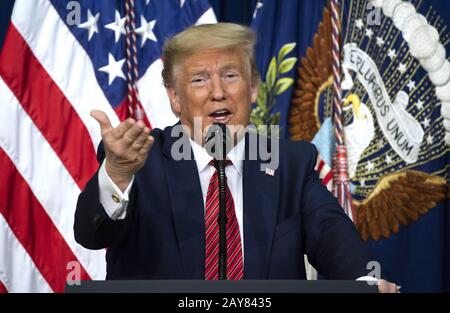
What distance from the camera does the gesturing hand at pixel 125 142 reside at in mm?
1502

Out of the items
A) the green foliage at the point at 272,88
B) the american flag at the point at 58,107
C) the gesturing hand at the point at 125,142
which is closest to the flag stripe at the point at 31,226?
the american flag at the point at 58,107

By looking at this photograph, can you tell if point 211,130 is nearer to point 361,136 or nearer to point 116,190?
point 116,190

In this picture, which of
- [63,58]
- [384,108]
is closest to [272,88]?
[384,108]

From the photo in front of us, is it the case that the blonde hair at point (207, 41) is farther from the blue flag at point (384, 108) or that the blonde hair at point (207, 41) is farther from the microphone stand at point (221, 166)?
the blue flag at point (384, 108)

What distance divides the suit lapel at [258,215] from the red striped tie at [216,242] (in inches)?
1.3

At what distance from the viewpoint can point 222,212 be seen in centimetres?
153

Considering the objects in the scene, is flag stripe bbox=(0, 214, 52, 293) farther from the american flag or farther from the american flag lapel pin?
the american flag lapel pin

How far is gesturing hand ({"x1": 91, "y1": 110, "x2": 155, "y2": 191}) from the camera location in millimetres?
1502

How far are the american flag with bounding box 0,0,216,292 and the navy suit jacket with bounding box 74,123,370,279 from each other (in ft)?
4.20

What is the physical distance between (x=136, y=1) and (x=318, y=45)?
0.89 meters

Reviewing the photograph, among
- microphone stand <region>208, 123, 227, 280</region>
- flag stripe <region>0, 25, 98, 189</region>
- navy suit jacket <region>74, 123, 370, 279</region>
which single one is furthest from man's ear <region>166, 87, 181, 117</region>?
flag stripe <region>0, 25, 98, 189</region>

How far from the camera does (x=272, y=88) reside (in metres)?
3.37

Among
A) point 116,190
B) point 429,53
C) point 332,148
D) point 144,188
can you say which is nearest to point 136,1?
point 332,148

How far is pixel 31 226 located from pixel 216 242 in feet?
5.20
